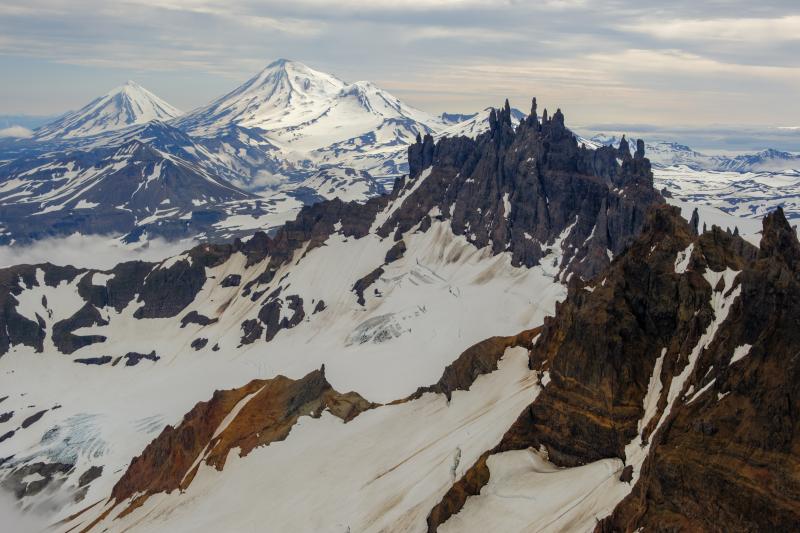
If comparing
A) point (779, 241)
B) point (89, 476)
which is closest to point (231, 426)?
point (89, 476)

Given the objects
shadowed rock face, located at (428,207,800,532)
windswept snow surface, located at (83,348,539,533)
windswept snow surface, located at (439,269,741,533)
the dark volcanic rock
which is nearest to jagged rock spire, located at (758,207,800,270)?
shadowed rock face, located at (428,207,800,532)

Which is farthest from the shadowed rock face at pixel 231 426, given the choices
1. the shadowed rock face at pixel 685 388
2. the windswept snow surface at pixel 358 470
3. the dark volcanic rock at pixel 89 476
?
the shadowed rock face at pixel 685 388

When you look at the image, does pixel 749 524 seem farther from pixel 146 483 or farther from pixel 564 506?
pixel 146 483

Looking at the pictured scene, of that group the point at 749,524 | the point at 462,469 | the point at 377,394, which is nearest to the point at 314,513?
the point at 462,469

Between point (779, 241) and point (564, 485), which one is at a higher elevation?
point (779, 241)

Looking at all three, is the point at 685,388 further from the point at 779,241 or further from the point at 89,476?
the point at 89,476

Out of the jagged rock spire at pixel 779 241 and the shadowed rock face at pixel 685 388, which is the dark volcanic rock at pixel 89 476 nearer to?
the shadowed rock face at pixel 685 388

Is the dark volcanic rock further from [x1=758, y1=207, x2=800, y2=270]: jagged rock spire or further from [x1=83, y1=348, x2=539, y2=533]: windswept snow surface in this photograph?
[x1=758, y1=207, x2=800, y2=270]: jagged rock spire

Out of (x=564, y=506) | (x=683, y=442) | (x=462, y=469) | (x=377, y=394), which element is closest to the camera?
(x=683, y=442)
